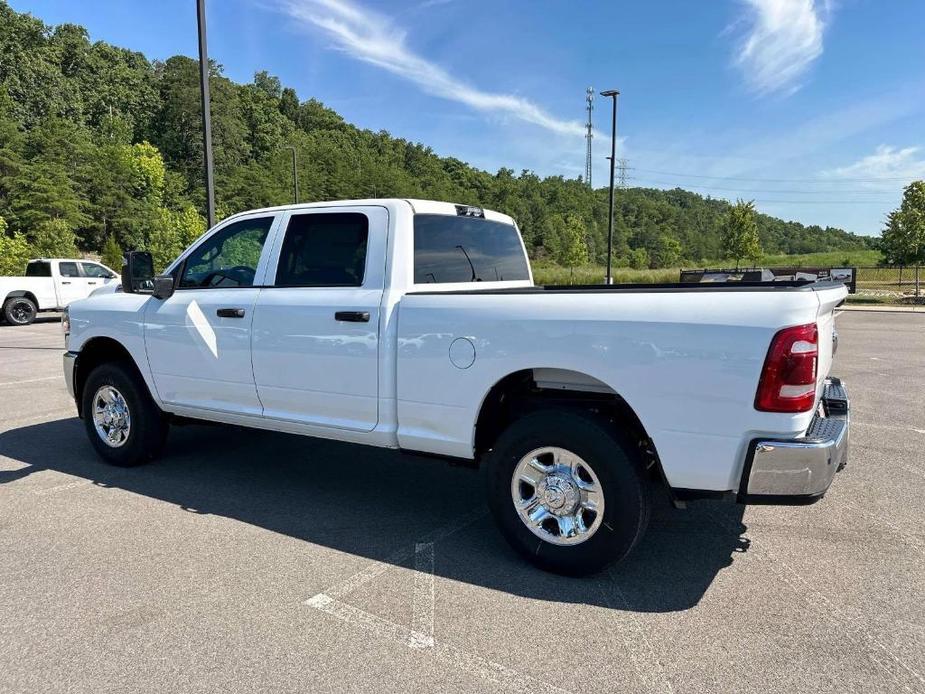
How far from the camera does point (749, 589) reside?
3.23 m

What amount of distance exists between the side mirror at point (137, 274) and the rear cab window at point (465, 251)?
2371 mm

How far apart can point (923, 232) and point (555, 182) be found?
3840 inches

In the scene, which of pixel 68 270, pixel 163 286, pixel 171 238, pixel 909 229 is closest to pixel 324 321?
pixel 163 286

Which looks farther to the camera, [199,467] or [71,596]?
[199,467]

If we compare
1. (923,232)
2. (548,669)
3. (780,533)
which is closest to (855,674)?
(548,669)

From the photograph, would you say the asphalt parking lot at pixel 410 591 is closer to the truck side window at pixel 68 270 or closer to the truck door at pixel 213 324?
the truck door at pixel 213 324

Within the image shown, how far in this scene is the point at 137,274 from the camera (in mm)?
5070

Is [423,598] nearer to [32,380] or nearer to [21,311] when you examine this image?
[32,380]

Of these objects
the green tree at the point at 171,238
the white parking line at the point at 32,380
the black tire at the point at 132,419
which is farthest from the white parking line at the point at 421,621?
the green tree at the point at 171,238

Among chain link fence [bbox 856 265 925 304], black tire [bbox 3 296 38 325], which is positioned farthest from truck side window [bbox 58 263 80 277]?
chain link fence [bbox 856 265 925 304]

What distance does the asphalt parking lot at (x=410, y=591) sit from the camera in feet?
8.39

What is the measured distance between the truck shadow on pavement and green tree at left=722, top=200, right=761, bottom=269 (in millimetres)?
54435

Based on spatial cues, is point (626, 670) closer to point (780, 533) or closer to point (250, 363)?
point (780, 533)

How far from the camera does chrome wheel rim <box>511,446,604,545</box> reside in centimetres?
327
